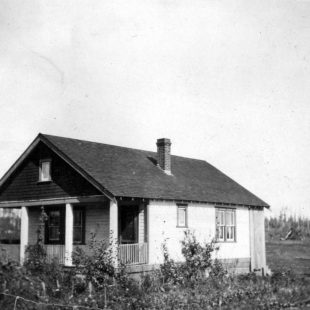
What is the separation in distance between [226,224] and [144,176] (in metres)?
5.75

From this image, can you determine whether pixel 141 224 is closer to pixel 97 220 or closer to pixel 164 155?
pixel 97 220

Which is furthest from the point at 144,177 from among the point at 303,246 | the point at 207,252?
the point at 303,246

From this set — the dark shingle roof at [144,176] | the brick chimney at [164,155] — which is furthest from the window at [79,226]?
the brick chimney at [164,155]

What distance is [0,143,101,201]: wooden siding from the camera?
72.5 feet

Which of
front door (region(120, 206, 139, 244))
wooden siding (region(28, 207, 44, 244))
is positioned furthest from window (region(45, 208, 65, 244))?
front door (region(120, 206, 139, 244))

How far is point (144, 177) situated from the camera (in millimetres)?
23797

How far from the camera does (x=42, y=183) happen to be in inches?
944

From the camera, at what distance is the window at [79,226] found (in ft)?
77.4

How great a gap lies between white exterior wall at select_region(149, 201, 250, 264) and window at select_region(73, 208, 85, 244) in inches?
143

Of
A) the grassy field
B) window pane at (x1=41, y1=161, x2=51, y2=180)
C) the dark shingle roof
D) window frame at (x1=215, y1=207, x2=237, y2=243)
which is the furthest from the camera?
the grassy field

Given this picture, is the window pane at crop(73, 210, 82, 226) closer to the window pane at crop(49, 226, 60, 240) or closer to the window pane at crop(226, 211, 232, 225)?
the window pane at crop(49, 226, 60, 240)

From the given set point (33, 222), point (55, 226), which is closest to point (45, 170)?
point (55, 226)

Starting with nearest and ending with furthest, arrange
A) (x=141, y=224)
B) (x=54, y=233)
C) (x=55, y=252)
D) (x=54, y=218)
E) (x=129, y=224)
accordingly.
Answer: (x=141, y=224) → (x=55, y=252) → (x=129, y=224) → (x=54, y=233) → (x=54, y=218)

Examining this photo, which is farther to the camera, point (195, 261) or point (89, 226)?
point (89, 226)
